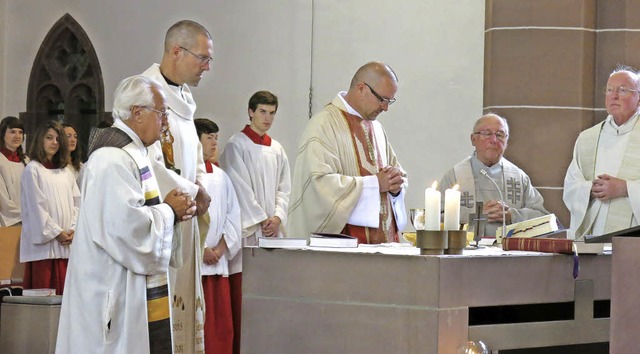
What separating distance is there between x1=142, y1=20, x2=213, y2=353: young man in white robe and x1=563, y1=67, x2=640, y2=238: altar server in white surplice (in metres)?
2.13

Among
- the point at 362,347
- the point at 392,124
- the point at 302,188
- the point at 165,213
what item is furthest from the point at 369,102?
the point at 392,124

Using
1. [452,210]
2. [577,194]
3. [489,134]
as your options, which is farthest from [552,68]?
[452,210]

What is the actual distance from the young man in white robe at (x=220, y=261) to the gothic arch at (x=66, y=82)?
13.4ft

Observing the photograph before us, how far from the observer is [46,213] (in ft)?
30.4

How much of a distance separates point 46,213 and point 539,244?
16.6ft

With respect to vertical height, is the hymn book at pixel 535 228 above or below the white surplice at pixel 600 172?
below

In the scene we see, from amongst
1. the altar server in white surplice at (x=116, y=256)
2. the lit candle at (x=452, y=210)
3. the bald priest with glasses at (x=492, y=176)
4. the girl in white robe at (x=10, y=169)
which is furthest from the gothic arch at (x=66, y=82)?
the lit candle at (x=452, y=210)

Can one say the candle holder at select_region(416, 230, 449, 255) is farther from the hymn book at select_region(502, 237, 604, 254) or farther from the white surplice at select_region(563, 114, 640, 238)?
the white surplice at select_region(563, 114, 640, 238)

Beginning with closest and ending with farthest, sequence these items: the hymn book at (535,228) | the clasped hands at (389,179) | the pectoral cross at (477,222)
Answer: the hymn book at (535,228) → the pectoral cross at (477,222) → the clasped hands at (389,179)

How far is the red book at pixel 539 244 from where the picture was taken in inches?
198

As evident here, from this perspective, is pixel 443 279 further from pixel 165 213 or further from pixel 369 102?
pixel 369 102

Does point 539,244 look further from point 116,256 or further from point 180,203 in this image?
point 116,256

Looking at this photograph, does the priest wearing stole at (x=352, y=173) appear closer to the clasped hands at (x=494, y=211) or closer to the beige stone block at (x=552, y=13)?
the clasped hands at (x=494, y=211)

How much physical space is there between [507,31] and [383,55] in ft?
4.60
